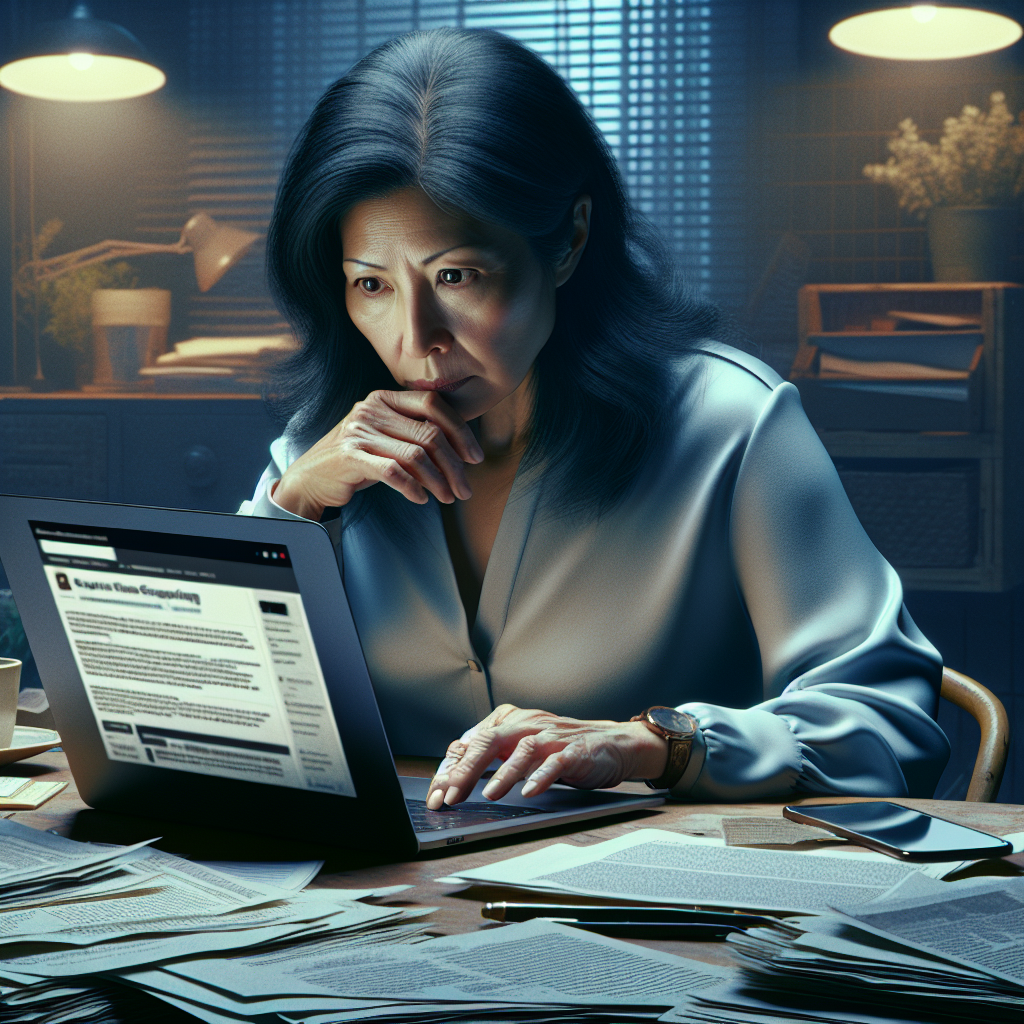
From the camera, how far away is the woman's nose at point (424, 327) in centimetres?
117

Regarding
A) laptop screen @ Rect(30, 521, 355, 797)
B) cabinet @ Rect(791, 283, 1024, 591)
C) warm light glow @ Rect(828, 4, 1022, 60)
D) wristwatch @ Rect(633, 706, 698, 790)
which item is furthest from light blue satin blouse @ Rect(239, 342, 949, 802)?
warm light glow @ Rect(828, 4, 1022, 60)

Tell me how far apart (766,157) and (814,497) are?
196cm

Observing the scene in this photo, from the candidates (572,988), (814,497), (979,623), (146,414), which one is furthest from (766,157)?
(572,988)

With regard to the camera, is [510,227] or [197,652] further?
[510,227]

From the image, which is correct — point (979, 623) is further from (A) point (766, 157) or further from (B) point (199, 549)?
(B) point (199, 549)

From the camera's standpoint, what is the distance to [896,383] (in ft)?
8.97

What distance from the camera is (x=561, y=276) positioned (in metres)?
1.32

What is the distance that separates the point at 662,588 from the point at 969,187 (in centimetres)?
198

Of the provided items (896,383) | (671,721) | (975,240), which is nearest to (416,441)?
(671,721)

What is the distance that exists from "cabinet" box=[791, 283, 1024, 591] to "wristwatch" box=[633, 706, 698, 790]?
1.90 metres

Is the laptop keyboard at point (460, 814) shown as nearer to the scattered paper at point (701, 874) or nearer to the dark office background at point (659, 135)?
the scattered paper at point (701, 874)

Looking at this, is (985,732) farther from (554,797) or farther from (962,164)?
(962,164)

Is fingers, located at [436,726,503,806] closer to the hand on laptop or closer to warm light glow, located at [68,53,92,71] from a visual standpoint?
the hand on laptop

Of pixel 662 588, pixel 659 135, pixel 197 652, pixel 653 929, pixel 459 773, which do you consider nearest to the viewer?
pixel 653 929
